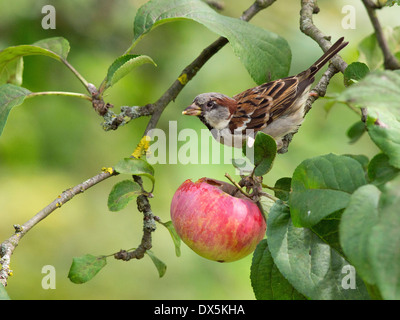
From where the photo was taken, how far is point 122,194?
194 cm

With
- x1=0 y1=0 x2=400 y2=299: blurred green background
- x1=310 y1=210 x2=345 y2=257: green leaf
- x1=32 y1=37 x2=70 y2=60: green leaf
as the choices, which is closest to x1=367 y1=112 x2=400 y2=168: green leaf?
x1=310 y1=210 x2=345 y2=257: green leaf

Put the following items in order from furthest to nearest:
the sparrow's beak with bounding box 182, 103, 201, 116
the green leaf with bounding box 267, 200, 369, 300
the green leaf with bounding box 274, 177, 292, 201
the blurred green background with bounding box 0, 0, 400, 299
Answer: the blurred green background with bounding box 0, 0, 400, 299
the sparrow's beak with bounding box 182, 103, 201, 116
the green leaf with bounding box 274, 177, 292, 201
the green leaf with bounding box 267, 200, 369, 300

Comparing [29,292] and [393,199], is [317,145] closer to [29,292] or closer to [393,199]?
[29,292]

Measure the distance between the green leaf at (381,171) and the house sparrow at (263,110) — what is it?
1.30 m

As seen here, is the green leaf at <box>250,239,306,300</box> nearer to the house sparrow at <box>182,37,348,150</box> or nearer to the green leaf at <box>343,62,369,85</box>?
the green leaf at <box>343,62,369,85</box>

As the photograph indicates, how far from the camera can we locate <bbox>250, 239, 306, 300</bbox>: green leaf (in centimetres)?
165

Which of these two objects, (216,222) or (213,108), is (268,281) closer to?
(216,222)

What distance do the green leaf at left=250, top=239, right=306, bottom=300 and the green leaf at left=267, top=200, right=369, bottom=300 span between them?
127 mm

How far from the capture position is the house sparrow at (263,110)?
2742mm

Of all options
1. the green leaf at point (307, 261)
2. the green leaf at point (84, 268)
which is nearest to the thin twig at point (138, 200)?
the green leaf at point (84, 268)

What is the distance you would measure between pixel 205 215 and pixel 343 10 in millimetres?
2173

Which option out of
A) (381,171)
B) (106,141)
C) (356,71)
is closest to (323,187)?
(381,171)

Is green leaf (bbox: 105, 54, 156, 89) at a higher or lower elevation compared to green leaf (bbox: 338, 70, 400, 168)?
higher

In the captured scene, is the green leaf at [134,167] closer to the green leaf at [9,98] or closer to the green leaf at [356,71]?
the green leaf at [9,98]
